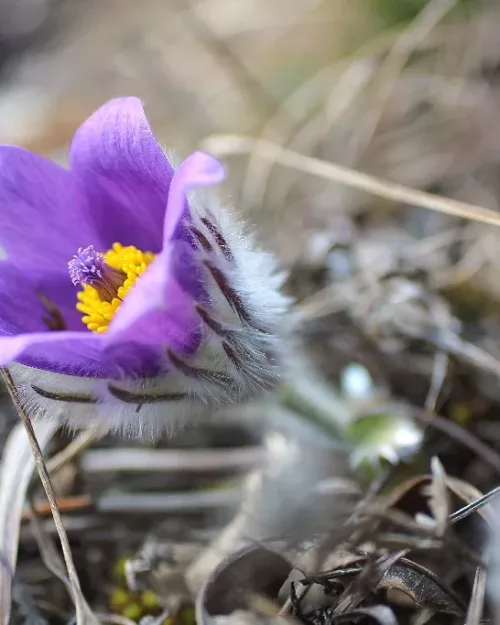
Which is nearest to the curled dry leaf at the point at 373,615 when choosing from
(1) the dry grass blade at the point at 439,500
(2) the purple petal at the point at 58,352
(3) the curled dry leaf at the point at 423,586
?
(3) the curled dry leaf at the point at 423,586

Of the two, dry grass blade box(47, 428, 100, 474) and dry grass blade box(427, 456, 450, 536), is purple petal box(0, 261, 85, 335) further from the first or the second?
dry grass blade box(427, 456, 450, 536)

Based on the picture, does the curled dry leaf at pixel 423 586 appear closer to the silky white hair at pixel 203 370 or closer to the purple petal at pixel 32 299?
the silky white hair at pixel 203 370

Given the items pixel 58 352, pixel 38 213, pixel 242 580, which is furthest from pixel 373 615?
pixel 38 213

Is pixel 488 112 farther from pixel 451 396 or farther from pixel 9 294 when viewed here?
pixel 9 294

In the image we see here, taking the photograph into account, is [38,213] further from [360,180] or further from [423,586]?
[423,586]

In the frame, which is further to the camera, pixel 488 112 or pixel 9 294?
pixel 488 112

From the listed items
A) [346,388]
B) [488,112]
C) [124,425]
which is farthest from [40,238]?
[488,112]
